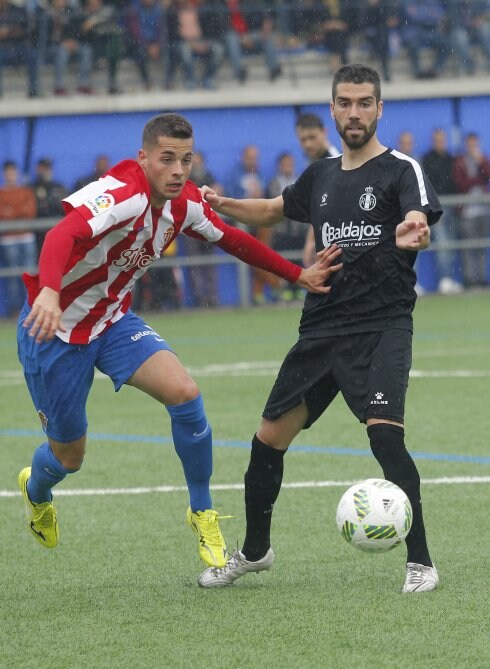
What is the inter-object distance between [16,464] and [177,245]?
11.7m

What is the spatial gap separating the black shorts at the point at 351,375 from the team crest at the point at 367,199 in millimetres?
514

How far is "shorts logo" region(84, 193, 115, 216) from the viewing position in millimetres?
5367

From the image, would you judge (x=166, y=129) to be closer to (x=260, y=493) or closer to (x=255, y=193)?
(x=260, y=493)

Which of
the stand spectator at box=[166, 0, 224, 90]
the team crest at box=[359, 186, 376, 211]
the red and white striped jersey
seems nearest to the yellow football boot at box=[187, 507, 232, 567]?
the red and white striped jersey

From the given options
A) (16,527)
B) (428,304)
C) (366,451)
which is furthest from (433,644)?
(428,304)

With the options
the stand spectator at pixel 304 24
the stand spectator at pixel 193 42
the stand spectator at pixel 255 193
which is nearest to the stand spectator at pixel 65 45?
the stand spectator at pixel 193 42

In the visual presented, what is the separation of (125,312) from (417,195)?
148 cm

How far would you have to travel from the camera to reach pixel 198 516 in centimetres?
586

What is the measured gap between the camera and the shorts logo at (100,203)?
5367mm

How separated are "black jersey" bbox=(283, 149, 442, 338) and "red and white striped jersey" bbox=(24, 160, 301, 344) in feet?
1.07

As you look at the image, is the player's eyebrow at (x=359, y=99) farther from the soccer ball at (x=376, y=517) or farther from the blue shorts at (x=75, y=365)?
the soccer ball at (x=376, y=517)

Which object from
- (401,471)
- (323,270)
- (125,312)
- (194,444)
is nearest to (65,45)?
(125,312)

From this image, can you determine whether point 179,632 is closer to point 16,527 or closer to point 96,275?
point 96,275

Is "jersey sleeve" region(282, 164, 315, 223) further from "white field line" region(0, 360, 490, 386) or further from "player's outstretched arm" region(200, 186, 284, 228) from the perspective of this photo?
"white field line" region(0, 360, 490, 386)
